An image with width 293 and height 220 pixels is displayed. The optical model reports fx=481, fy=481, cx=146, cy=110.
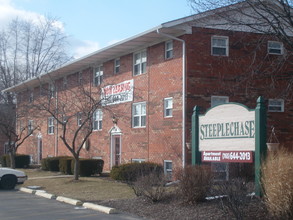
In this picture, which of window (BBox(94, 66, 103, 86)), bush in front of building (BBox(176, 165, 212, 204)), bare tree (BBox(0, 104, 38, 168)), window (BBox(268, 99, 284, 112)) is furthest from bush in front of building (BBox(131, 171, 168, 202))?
bare tree (BBox(0, 104, 38, 168))

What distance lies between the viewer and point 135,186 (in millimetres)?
14500

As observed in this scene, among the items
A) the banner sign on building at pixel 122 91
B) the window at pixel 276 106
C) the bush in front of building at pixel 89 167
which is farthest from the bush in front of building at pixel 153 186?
the banner sign on building at pixel 122 91

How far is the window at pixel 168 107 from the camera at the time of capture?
22.0 m

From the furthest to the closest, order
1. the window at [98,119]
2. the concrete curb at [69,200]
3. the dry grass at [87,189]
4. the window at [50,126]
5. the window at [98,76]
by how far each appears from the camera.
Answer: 1. the window at [50,126]
2. the window at [98,119]
3. the window at [98,76]
4. the dry grass at [87,189]
5. the concrete curb at [69,200]

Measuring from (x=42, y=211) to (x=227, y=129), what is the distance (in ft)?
19.1

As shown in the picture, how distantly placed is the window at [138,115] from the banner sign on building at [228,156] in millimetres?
9255

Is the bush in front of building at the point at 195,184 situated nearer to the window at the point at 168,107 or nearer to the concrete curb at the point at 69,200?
the concrete curb at the point at 69,200

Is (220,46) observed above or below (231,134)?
above

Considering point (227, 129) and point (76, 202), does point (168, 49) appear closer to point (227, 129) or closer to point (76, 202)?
point (227, 129)

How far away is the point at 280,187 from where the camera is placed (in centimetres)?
995

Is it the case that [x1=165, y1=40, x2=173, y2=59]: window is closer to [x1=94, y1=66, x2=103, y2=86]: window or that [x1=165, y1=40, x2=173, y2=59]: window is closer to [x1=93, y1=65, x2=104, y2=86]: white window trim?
[x1=93, y1=65, x2=104, y2=86]: white window trim

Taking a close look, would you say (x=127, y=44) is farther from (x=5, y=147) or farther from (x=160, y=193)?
(x=5, y=147)

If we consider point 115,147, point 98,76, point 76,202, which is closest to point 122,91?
point 115,147

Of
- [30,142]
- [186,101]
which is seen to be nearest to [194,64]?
[186,101]
